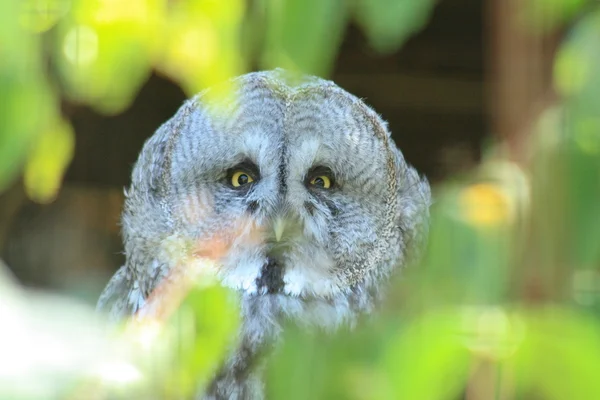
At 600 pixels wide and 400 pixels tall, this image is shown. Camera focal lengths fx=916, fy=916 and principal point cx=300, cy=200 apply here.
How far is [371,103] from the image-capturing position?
253 cm

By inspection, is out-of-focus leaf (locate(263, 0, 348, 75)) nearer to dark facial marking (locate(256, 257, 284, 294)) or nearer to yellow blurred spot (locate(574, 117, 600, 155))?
yellow blurred spot (locate(574, 117, 600, 155))

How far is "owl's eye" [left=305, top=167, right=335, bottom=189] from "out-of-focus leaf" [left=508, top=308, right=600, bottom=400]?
29.3 inches

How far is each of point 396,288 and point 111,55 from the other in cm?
27

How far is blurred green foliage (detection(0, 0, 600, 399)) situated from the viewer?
1.38 feet

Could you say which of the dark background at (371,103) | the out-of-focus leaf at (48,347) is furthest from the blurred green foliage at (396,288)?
the dark background at (371,103)

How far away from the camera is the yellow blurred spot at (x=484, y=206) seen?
562 millimetres

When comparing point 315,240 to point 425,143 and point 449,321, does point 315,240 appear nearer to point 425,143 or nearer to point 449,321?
point 449,321

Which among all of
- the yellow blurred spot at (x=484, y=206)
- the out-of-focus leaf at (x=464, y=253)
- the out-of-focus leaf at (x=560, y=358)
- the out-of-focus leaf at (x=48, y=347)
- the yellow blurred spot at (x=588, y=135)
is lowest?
the out-of-focus leaf at (x=48, y=347)

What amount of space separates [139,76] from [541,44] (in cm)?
42

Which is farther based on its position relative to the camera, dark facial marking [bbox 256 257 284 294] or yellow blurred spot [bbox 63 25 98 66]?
dark facial marking [bbox 256 257 284 294]

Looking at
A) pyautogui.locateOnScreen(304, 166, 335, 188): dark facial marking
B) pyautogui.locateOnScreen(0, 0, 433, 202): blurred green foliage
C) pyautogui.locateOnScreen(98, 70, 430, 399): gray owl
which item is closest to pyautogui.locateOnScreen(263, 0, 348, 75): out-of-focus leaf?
pyautogui.locateOnScreen(0, 0, 433, 202): blurred green foliage

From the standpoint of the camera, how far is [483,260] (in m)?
0.51

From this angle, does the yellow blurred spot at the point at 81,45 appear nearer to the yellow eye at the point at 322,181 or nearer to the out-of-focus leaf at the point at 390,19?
the out-of-focus leaf at the point at 390,19

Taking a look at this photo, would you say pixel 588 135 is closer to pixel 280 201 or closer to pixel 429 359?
pixel 429 359
